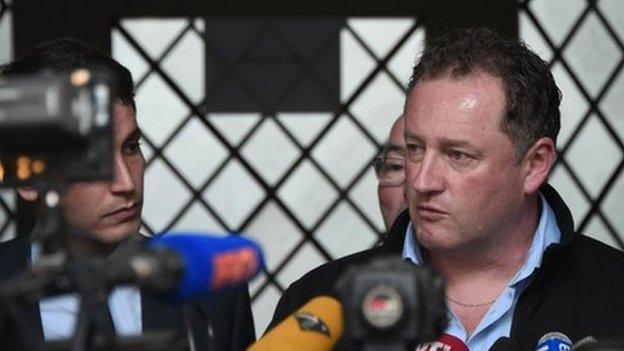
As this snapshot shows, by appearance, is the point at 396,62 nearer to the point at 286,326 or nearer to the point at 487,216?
the point at 487,216

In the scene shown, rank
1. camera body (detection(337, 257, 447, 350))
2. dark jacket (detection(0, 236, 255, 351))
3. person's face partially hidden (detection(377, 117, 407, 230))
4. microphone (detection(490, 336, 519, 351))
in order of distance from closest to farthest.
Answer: camera body (detection(337, 257, 447, 350))
microphone (detection(490, 336, 519, 351))
dark jacket (detection(0, 236, 255, 351))
person's face partially hidden (detection(377, 117, 407, 230))

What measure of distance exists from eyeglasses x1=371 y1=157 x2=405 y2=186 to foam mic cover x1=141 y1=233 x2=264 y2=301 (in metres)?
1.17

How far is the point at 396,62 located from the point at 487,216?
171cm

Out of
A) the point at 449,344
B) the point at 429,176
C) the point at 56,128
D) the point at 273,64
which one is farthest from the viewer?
the point at 273,64

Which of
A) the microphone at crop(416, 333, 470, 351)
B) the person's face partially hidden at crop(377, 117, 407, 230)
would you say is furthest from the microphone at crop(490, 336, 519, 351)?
the person's face partially hidden at crop(377, 117, 407, 230)

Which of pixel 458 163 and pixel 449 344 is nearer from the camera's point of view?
pixel 449 344

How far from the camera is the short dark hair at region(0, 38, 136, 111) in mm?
1546

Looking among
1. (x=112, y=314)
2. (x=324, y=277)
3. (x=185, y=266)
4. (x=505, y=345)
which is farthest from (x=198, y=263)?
(x=324, y=277)

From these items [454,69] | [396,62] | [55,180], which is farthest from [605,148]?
[55,180]

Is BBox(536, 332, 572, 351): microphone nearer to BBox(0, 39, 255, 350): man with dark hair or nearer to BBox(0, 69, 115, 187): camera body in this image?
BBox(0, 39, 255, 350): man with dark hair

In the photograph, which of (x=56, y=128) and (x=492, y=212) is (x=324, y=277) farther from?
(x=56, y=128)

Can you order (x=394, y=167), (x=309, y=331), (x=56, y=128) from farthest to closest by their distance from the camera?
(x=394, y=167) < (x=309, y=331) < (x=56, y=128)

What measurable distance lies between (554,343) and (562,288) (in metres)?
0.11

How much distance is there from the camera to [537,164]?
158 centimetres
